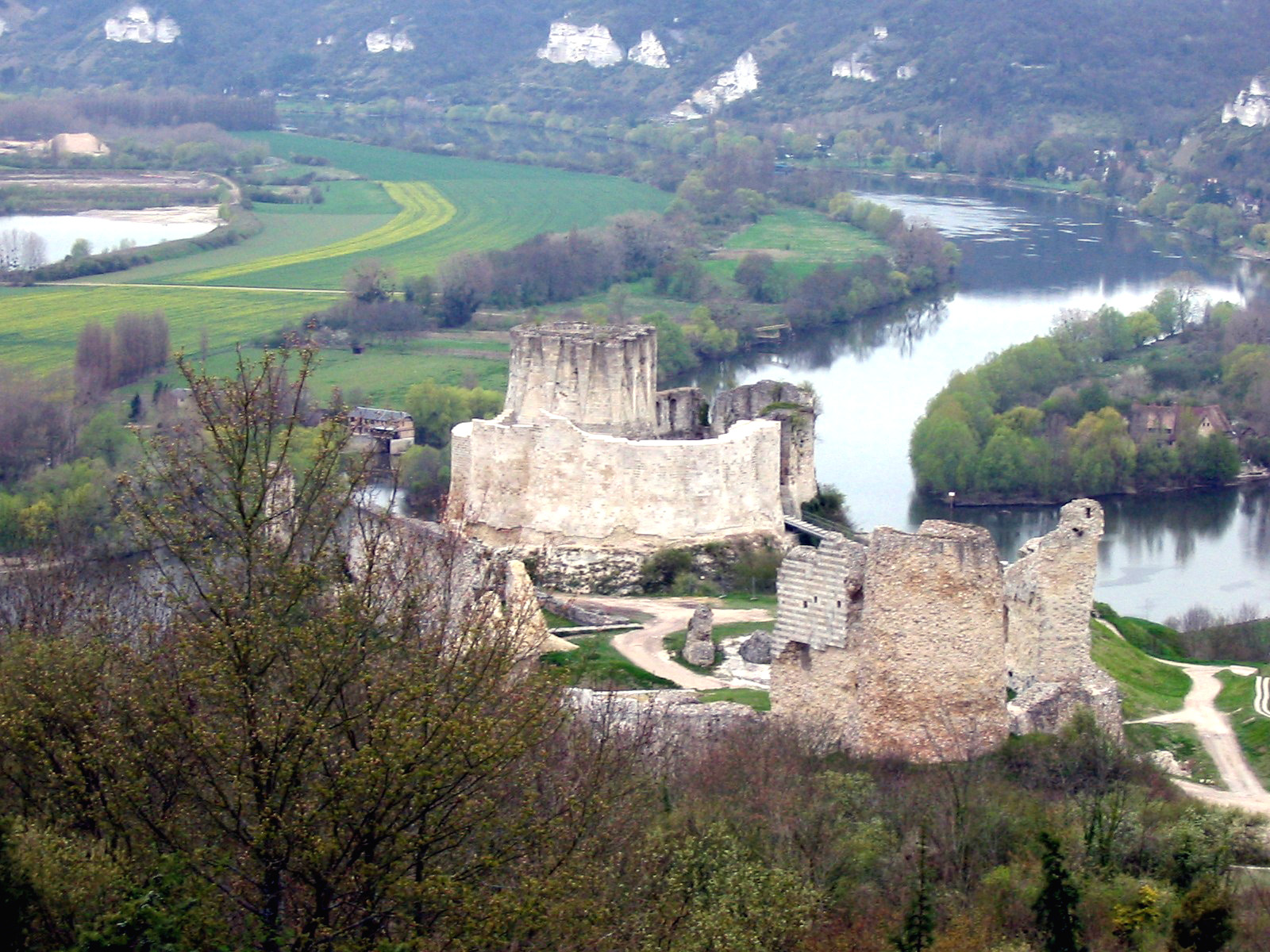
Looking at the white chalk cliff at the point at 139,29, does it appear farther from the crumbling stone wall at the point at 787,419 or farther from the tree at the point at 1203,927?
the tree at the point at 1203,927

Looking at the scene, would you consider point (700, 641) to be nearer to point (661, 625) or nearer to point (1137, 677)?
point (661, 625)

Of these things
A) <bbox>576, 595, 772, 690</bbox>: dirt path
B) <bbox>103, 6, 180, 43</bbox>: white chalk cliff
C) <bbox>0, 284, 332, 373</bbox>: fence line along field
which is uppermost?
<bbox>103, 6, 180, 43</bbox>: white chalk cliff

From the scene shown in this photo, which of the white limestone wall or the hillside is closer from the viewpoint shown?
the white limestone wall

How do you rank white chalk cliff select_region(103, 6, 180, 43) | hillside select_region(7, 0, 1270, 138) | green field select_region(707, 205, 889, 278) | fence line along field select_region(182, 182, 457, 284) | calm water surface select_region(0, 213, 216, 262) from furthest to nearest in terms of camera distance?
white chalk cliff select_region(103, 6, 180, 43), hillside select_region(7, 0, 1270, 138), green field select_region(707, 205, 889, 278), calm water surface select_region(0, 213, 216, 262), fence line along field select_region(182, 182, 457, 284)

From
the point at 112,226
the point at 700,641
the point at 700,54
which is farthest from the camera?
the point at 700,54

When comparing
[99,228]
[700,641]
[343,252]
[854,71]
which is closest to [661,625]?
[700,641]

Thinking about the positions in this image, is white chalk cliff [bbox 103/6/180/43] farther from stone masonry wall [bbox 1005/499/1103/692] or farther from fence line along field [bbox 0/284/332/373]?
stone masonry wall [bbox 1005/499/1103/692]

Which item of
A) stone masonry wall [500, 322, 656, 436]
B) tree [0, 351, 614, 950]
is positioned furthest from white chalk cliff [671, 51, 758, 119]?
tree [0, 351, 614, 950]
